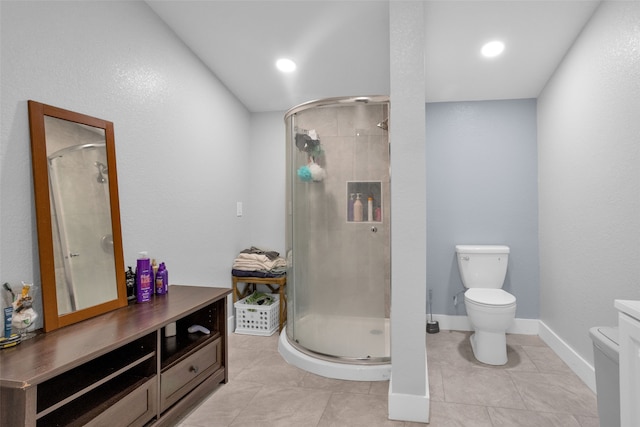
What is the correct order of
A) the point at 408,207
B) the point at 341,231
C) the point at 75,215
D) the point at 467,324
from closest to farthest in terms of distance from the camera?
the point at 75,215, the point at 408,207, the point at 341,231, the point at 467,324

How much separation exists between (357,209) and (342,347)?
959 millimetres

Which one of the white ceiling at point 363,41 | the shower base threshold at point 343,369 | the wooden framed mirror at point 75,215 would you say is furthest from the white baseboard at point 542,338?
the white ceiling at point 363,41

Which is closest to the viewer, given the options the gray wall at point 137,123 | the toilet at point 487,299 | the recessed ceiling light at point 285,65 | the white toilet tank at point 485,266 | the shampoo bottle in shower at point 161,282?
the gray wall at point 137,123

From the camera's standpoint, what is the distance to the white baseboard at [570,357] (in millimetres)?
2069

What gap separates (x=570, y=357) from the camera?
2350mm

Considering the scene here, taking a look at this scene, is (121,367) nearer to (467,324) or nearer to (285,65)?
(285,65)

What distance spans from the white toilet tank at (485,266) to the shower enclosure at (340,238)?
109 centimetres

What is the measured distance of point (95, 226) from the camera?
Answer: 5.32 feet

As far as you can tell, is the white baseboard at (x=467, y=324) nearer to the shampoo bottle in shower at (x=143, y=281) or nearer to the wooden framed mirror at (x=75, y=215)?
the shampoo bottle in shower at (x=143, y=281)

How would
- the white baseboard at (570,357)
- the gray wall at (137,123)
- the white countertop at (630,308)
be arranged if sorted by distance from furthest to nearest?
the white baseboard at (570,357), the gray wall at (137,123), the white countertop at (630,308)

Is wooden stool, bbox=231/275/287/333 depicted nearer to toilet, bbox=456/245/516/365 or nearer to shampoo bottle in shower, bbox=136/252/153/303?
shampoo bottle in shower, bbox=136/252/153/303

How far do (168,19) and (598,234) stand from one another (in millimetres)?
2944

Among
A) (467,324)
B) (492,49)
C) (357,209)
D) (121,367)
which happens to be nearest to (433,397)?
(357,209)

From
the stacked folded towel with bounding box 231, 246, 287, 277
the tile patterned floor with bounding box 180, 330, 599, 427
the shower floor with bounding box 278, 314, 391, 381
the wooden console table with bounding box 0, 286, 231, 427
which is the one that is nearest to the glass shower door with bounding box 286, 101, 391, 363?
the shower floor with bounding box 278, 314, 391, 381
